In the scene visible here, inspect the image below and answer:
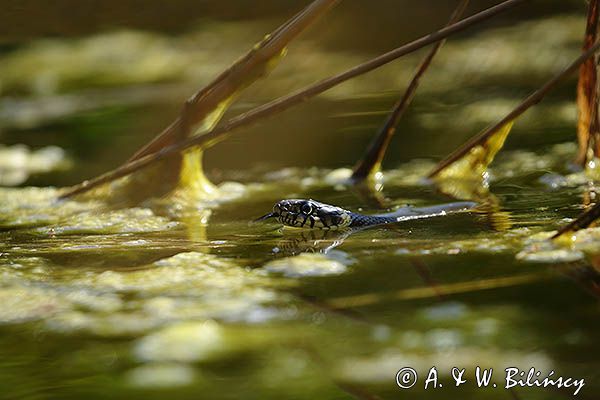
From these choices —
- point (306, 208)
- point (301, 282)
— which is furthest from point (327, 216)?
point (301, 282)

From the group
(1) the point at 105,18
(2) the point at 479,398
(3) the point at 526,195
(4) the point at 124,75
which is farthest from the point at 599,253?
(1) the point at 105,18

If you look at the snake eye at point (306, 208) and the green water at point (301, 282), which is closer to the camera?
the green water at point (301, 282)

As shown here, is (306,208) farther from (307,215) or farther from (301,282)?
(301,282)

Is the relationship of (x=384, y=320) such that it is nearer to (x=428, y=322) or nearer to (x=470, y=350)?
(x=428, y=322)

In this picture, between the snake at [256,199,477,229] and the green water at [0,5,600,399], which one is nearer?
the green water at [0,5,600,399]
